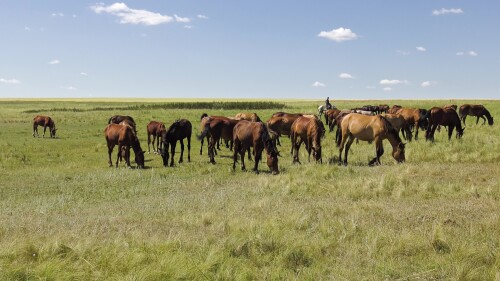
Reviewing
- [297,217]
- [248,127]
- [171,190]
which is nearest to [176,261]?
[297,217]

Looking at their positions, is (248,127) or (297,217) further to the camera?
(248,127)

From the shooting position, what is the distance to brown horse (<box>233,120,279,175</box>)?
14367 mm

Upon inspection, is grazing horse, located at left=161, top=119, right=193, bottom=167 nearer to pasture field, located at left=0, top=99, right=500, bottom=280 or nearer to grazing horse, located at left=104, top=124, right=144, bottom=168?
grazing horse, located at left=104, top=124, right=144, bottom=168

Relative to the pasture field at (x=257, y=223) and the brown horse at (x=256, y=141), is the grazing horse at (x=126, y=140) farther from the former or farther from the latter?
the brown horse at (x=256, y=141)

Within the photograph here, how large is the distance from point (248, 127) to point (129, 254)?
994cm

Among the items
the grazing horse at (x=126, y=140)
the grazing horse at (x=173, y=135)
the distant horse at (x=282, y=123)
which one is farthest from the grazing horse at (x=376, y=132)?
the grazing horse at (x=126, y=140)

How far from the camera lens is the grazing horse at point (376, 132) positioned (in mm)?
15416

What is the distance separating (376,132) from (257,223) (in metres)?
9.45

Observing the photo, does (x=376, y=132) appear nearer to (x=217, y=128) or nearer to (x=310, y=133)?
(x=310, y=133)

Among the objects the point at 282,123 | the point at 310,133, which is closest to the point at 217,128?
the point at 282,123

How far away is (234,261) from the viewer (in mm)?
5867

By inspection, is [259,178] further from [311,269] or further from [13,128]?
[13,128]

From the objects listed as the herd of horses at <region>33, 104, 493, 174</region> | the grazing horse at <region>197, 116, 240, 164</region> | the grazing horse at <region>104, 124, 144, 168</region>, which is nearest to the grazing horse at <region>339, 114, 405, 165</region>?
the herd of horses at <region>33, 104, 493, 174</region>

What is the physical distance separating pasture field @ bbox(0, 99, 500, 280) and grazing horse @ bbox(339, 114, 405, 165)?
693 millimetres
